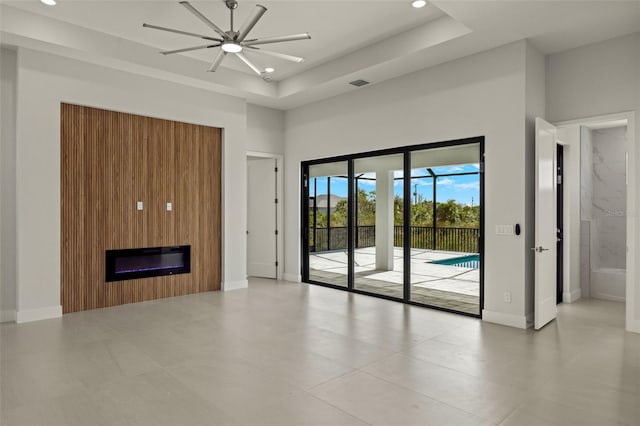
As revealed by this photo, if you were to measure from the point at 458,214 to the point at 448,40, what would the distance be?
2152mm

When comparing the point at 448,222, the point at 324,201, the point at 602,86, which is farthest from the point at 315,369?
the point at 602,86

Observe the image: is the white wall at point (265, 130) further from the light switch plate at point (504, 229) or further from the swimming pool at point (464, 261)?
the light switch plate at point (504, 229)

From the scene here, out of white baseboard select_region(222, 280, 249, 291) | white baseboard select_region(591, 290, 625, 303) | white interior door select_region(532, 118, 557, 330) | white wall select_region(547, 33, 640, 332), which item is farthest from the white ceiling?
white baseboard select_region(591, 290, 625, 303)

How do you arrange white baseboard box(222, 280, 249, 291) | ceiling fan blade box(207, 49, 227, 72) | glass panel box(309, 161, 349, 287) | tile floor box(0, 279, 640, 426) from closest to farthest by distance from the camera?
tile floor box(0, 279, 640, 426)
ceiling fan blade box(207, 49, 227, 72)
white baseboard box(222, 280, 249, 291)
glass panel box(309, 161, 349, 287)

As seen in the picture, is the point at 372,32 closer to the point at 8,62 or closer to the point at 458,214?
the point at 458,214

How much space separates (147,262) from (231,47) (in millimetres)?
3375

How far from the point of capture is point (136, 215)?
566 cm

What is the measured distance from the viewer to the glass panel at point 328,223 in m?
6.78

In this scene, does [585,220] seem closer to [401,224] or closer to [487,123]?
[487,123]

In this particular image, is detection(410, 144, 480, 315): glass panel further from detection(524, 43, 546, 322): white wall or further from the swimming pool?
detection(524, 43, 546, 322): white wall

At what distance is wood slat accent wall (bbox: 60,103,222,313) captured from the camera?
5117 millimetres

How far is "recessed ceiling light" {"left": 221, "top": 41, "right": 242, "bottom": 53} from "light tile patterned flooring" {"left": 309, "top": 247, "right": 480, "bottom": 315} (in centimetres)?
344

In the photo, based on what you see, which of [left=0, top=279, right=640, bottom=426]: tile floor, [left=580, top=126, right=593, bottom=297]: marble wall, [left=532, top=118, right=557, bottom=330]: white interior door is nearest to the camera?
[left=0, top=279, right=640, bottom=426]: tile floor

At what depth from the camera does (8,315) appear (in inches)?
186
